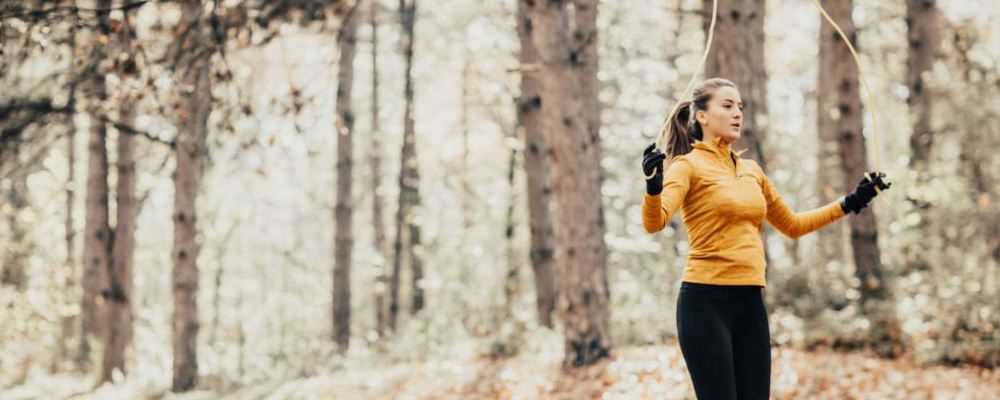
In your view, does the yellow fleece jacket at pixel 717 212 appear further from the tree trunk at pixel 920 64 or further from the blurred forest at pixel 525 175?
the tree trunk at pixel 920 64

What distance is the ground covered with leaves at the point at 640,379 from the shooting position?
8.78 m

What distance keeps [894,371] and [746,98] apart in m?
2.90

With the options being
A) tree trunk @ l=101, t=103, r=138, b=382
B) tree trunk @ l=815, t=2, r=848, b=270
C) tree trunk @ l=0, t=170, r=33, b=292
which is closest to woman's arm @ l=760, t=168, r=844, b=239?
tree trunk @ l=815, t=2, r=848, b=270

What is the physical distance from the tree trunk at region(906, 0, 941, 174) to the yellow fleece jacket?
32.1ft

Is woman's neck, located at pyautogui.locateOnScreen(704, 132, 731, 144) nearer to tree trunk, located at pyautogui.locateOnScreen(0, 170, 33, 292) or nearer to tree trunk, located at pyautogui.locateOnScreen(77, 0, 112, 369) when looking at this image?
tree trunk, located at pyautogui.locateOnScreen(77, 0, 112, 369)

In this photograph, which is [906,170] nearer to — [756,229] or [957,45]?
[957,45]

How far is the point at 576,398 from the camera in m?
8.89

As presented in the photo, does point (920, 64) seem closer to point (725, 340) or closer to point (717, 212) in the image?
point (717, 212)

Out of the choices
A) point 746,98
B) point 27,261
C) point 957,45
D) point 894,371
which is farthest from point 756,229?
point 27,261

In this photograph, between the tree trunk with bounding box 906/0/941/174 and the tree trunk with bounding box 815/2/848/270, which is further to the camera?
the tree trunk with bounding box 906/0/941/174

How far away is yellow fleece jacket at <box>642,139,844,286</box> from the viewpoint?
4.32 meters

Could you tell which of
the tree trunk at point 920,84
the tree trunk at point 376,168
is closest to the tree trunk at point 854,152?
the tree trunk at point 920,84

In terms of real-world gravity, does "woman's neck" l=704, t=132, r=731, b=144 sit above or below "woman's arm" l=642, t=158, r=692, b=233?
above

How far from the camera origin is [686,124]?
15.9ft
